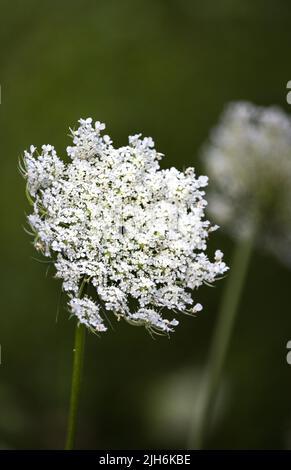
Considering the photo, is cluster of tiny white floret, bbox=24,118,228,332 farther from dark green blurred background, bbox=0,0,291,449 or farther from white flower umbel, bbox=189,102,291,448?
dark green blurred background, bbox=0,0,291,449

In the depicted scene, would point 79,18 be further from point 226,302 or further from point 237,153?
point 226,302

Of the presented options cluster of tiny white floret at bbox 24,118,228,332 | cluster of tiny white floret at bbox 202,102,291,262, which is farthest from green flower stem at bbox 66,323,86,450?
cluster of tiny white floret at bbox 202,102,291,262

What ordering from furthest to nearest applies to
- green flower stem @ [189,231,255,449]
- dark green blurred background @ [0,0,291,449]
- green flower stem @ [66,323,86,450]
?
dark green blurred background @ [0,0,291,449]
green flower stem @ [189,231,255,449]
green flower stem @ [66,323,86,450]

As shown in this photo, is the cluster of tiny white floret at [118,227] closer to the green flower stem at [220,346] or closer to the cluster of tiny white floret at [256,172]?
the green flower stem at [220,346]

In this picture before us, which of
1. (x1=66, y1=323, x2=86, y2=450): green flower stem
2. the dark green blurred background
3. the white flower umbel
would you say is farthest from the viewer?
the dark green blurred background

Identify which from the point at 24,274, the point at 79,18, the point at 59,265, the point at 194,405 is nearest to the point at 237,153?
the point at 194,405

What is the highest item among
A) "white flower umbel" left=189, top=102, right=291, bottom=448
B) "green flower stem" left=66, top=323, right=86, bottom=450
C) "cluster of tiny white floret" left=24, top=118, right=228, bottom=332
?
"white flower umbel" left=189, top=102, right=291, bottom=448

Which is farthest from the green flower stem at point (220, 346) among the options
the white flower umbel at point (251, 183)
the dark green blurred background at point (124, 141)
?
the dark green blurred background at point (124, 141)
